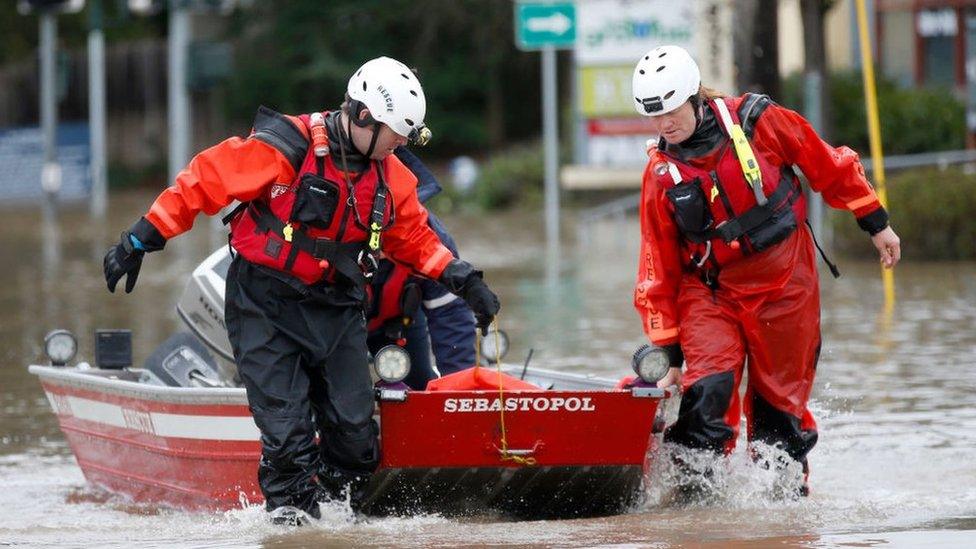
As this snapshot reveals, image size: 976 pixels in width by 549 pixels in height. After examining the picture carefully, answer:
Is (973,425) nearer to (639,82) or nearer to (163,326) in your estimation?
(639,82)

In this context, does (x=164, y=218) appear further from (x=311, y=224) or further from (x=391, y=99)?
(x=391, y=99)

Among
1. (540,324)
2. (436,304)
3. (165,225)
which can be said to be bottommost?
(540,324)

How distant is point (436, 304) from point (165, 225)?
1.72 meters

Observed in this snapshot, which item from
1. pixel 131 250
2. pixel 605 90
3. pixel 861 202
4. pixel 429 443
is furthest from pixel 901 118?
pixel 131 250

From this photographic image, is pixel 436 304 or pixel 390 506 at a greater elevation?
pixel 436 304

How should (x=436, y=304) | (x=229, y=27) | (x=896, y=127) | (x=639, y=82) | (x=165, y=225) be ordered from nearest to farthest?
(x=165, y=225)
(x=639, y=82)
(x=436, y=304)
(x=896, y=127)
(x=229, y=27)

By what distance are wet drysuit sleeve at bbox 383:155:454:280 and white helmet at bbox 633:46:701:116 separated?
960 mm

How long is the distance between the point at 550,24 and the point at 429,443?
13943 millimetres

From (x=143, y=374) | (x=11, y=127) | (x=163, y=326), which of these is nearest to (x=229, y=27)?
(x=11, y=127)

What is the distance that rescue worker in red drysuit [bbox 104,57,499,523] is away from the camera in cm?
731

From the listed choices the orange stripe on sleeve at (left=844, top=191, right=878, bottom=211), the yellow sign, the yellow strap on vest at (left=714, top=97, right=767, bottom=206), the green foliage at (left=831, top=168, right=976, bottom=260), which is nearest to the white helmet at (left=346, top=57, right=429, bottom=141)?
the yellow strap on vest at (left=714, top=97, right=767, bottom=206)

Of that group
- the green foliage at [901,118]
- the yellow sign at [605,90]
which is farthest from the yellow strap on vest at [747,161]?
the yellow sign at [605,90]

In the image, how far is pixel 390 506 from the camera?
310 inches

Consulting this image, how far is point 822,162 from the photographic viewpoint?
7.94m
